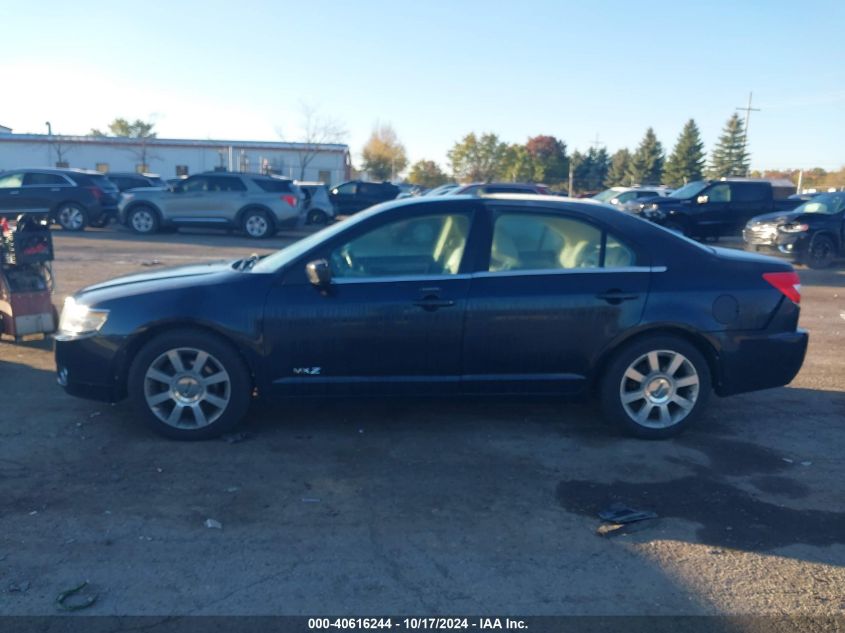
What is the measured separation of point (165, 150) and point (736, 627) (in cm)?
5666

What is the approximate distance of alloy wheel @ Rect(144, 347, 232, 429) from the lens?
5215 millimetres

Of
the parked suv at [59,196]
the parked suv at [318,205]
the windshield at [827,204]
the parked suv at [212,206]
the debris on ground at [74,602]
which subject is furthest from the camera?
the parked suv at [318,205]

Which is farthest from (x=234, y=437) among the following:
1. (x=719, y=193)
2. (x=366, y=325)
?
(x=719, y=193)

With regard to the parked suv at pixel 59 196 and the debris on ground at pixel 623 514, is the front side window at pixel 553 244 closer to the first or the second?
the debris on ground at pixel 623 514

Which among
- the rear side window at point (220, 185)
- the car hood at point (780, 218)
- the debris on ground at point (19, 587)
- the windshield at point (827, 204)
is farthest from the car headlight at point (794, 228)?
the debris on ground at point (19, 587)

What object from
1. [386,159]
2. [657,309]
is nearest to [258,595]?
[657,309]

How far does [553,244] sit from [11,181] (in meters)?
19.3

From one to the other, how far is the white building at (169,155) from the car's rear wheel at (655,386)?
4921cm

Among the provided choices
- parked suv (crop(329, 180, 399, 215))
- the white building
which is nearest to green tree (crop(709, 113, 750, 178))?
the white building

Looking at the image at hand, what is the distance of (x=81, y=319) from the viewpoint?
5344mm

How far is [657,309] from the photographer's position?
5309mm

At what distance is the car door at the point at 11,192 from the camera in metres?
20.4

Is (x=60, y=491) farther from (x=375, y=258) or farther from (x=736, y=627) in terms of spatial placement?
(x=736, y=627)

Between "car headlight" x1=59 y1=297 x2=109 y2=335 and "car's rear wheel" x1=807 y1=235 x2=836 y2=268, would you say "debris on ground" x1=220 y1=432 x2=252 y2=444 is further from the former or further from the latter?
"car's rear wheel" x1=807 y1=235 x2=836 y2=268
